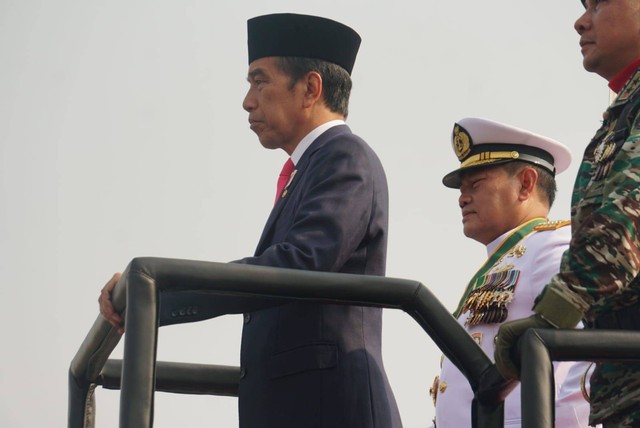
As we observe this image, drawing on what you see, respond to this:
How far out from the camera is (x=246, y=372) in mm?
3195

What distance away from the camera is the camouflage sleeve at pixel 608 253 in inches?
91.6

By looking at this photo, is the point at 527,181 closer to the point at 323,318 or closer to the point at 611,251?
the point at 323,318

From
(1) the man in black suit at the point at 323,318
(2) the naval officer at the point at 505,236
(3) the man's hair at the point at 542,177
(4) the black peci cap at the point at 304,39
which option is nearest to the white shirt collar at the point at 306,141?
(1) the man in black suit at the point at 323,318

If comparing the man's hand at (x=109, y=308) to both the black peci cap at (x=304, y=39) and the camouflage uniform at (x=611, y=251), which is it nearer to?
the camouflage uniform at (x=611, y=251)

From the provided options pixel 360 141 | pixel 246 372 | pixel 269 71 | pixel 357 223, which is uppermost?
pixel 269 71

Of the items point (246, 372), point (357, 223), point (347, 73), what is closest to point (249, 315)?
point (246, 372)

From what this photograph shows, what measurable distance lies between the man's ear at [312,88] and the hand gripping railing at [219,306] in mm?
1202

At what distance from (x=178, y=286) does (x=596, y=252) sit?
79cm

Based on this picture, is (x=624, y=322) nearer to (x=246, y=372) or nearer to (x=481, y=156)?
(x=246, y=372)

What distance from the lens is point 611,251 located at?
2.34 metres

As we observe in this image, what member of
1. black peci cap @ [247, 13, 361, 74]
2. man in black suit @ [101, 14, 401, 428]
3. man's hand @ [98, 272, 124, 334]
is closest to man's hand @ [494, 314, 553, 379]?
man's hand @ [98, 272, 124, 334]

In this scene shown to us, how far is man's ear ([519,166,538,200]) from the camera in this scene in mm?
4504

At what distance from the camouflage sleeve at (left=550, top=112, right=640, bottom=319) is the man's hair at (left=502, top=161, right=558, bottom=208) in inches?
82.5

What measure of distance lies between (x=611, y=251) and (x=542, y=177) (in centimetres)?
229
